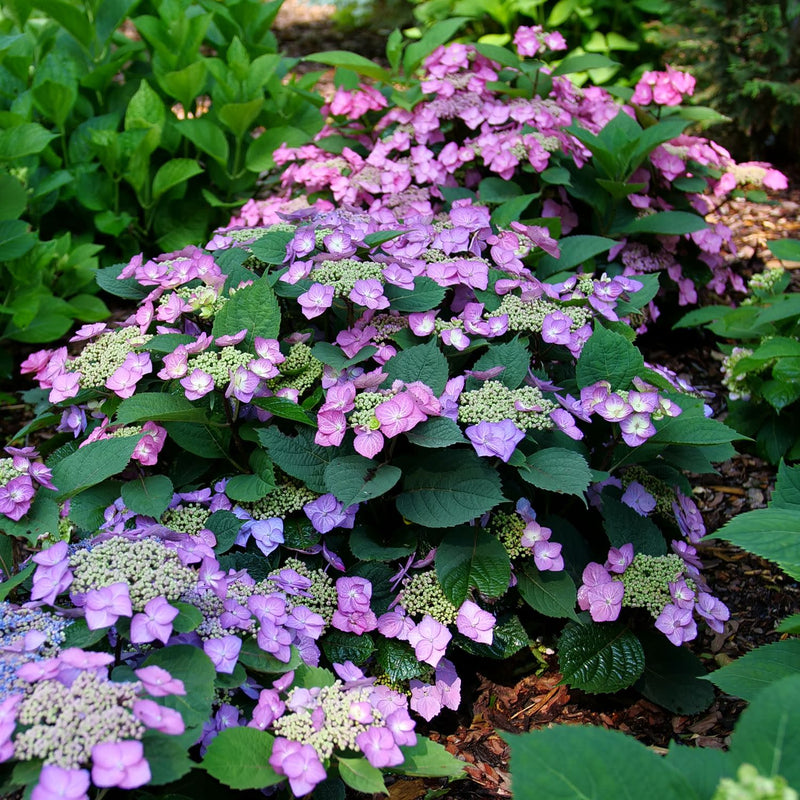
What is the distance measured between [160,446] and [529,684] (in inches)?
40.2

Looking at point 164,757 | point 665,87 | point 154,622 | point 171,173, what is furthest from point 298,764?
point 665,87

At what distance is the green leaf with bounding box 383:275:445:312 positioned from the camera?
212cm

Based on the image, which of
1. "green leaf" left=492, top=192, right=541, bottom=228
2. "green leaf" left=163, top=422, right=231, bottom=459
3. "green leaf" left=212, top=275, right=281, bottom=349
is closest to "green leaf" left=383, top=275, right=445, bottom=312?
"green leaf" left=212, top=275, right=281, bottom=349

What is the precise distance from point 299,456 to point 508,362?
0.51 meters

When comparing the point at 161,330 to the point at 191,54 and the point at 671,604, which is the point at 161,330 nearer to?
the point at 671,604

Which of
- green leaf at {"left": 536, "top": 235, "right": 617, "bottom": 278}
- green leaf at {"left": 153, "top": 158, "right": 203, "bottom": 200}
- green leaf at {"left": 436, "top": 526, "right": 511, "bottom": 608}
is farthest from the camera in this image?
green leaf at {"left": 153, "top": 158, "right": 203, "bottom": 200}

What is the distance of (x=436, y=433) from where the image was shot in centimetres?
179

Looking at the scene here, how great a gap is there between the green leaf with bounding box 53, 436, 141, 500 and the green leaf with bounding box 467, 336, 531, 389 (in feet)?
2.48

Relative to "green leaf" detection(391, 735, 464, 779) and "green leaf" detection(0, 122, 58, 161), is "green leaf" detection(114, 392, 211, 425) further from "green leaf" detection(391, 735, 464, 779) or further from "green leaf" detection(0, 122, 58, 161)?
"green leaf" detection(0, 122, 58, 161)

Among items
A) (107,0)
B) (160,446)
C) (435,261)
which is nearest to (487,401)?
(435,261)

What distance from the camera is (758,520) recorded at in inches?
58.1

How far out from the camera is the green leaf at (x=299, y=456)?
1923mm

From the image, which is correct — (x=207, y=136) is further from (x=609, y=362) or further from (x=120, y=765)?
(x=120, y=765)

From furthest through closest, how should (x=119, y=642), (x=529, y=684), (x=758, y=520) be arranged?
(x=529, y=684) → (x=119, y=642) → (x=758, y=520)
